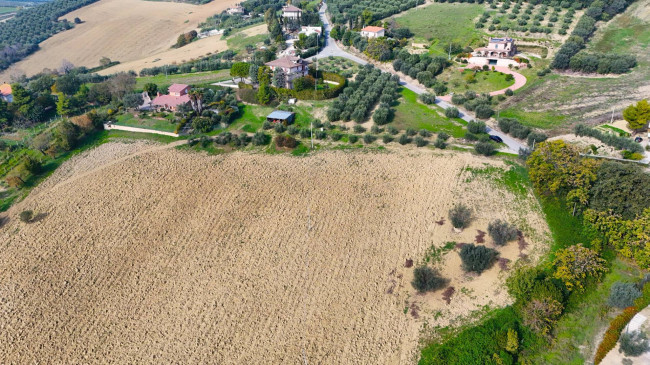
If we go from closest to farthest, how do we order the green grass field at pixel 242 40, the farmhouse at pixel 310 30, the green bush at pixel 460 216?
1. the green bush at pixel 460 216
2. the green grass field at pixel 242 40
3. the farmhouse at pixel 310 30

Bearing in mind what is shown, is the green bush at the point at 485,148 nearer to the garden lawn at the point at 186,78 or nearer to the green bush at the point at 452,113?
the green bush at the point at 452,113

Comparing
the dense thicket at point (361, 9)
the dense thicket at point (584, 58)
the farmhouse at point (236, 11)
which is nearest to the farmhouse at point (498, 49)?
the dense thicket at point (584, 58)

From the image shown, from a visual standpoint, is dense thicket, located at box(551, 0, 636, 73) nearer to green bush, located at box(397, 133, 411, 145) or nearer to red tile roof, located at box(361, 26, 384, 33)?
red tile roof, located at box(361, 26, 384, 33)

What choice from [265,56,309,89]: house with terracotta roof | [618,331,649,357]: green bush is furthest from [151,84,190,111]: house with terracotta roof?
[618,331,649,357]: green bush

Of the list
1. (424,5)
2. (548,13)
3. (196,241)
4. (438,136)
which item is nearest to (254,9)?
(424,5)

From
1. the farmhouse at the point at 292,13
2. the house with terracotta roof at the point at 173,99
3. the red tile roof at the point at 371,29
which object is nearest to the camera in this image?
the house with terracotta roof at the point at 173,99

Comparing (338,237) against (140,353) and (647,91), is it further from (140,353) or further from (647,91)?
(647,91)
